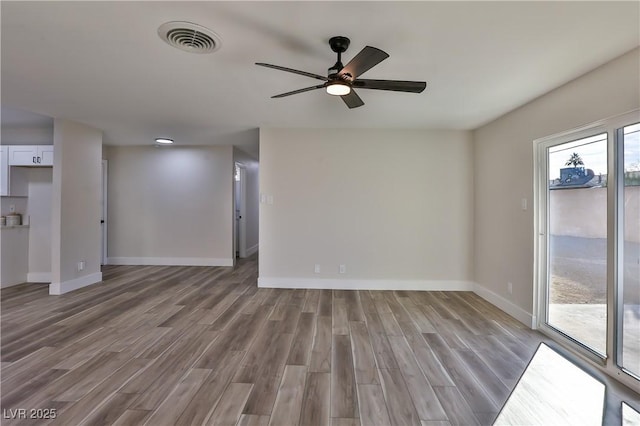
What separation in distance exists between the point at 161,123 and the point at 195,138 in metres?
1.08

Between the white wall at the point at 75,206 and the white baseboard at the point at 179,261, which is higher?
the white wall at the point at 75,206

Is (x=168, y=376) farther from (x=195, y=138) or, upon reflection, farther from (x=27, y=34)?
(x=195, y=138)

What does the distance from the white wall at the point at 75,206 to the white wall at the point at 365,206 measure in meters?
2.73

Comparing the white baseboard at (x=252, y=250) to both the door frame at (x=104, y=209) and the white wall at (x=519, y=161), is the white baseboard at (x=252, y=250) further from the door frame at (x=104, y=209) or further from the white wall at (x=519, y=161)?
the white wall at (x=519, y=161)

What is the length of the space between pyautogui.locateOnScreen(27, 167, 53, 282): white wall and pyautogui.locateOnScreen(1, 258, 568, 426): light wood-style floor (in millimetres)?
672

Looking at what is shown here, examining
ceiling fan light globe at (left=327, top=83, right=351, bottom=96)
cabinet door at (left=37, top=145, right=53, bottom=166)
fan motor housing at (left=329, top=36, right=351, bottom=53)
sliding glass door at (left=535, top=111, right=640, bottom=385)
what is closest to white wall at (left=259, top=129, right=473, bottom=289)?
sliding glass door at (left=535, top=111, right=640, bottom=385)

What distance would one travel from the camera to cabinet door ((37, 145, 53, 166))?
4.40 meters

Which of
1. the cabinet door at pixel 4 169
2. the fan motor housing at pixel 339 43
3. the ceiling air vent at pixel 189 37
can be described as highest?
the ceiling air vent at pixel 189 37

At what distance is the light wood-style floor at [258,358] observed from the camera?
1787 mm

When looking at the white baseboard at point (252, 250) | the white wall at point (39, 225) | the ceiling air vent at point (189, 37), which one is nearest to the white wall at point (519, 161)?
the ceiling air vent at point (189, 37)

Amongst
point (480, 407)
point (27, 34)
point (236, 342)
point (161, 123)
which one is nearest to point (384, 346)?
point (480, 407)

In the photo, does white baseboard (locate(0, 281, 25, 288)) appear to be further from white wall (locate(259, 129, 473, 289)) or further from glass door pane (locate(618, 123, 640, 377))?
glass door pane (locate(618, 123, 640, 377))

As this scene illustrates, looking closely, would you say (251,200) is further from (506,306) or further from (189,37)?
(506,306)

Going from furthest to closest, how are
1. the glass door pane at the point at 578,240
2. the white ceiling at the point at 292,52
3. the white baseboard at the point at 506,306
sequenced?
the white baseboard at the point at 506,306 < the glass door pane at the point at 578,240 < the white ceiling at the point at 292,52
